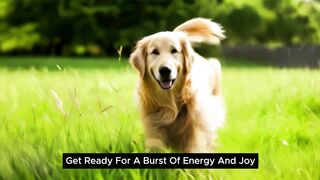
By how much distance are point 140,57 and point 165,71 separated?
0.11 metres

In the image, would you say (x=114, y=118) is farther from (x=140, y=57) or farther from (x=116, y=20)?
(x=116, y=20)

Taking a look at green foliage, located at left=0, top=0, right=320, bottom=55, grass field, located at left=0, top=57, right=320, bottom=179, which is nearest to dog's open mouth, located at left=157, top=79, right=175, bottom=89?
grass field, located at left=0, top=57, right=320, bottom=179

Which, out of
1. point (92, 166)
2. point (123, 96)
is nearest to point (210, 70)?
point (123, 96)

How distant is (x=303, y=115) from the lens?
9.55 feet

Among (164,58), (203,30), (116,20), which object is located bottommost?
(164,58)

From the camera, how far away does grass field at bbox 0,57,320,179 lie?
8.75 feet

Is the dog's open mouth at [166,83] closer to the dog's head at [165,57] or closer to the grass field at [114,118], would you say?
the dog's head at [165,57]

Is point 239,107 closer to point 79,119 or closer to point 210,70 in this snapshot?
point 210,70

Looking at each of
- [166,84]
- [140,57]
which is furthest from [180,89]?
[140,57]

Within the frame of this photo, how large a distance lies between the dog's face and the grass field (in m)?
0.09

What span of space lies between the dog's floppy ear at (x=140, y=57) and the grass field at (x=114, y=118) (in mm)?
61

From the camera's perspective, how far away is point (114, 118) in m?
A: 2.79

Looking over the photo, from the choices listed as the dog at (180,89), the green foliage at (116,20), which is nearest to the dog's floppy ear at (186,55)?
the dog at (180,89)

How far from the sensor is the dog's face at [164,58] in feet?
8.69
